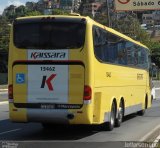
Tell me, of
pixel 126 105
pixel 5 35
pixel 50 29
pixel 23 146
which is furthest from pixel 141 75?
pixel 5 35

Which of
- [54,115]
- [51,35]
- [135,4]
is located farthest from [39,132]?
[135,4]

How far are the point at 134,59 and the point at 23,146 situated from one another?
10026mm

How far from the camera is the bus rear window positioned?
623 inches

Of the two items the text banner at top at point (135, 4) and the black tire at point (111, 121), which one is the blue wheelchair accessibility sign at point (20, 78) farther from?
the text banner at top at point (135, 4)

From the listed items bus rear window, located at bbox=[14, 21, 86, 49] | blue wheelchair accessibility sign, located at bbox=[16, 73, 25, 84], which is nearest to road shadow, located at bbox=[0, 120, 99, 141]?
blue wheelchair accessibility sign, located at bbox=[16, 73, 25, 84]

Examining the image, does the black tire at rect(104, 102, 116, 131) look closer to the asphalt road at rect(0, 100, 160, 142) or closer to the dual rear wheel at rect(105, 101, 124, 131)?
the dual rear wheel at rect(105, 101, 124, 131)

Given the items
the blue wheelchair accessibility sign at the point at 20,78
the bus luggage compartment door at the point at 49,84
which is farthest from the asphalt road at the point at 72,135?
the blue wheelchair accessibility sign at the point at 20,78

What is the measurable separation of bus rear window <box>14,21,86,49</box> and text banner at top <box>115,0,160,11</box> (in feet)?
45.6

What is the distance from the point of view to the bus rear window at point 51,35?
15812mm

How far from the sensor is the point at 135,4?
3033 centimetres

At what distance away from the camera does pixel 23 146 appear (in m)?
A: 13.6

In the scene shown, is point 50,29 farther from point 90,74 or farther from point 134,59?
point 134,59

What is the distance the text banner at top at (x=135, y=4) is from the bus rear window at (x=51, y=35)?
13.9 metres

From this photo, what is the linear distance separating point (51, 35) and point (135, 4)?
1510 cm
